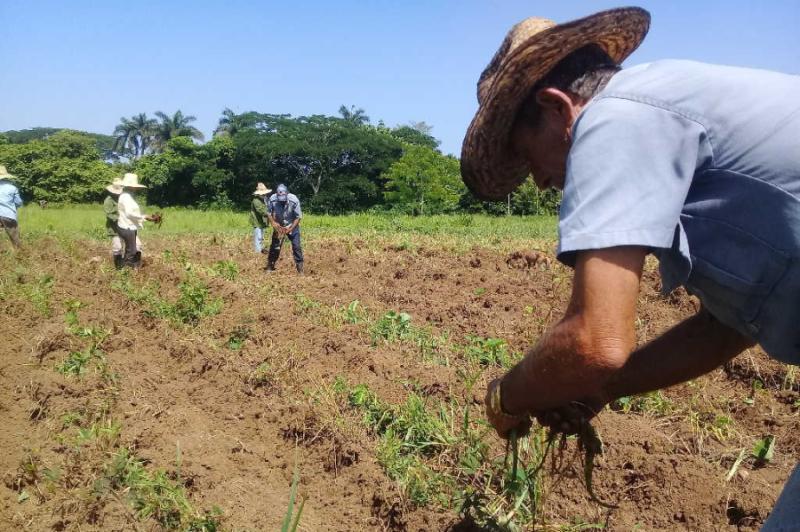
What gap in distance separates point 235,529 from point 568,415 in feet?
5.96

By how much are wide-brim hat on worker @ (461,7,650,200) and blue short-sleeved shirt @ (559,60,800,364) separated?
0.61 ft

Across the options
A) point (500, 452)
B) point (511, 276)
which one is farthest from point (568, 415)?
point (511, 276)

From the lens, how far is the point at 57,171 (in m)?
47.1

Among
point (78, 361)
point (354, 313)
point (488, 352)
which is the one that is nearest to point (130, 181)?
point (354, 313)

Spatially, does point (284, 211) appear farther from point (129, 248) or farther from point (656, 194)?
point (656, 194)

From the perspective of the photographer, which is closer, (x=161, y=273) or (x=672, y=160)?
(x=672, y=160)

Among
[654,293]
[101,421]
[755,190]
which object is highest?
[755,190]

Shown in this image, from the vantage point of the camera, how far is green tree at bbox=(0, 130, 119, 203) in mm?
46938

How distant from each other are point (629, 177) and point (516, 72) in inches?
18.6

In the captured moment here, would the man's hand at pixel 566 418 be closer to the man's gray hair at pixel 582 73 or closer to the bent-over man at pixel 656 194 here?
the bent-over man at pixel 656 194

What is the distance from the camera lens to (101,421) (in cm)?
A: 414

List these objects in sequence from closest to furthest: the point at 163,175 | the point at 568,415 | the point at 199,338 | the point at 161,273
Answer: the point at 568,415, the point at 199,338, the point at 161,273, the point at 163,175

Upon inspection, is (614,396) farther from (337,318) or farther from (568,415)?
(337,318)

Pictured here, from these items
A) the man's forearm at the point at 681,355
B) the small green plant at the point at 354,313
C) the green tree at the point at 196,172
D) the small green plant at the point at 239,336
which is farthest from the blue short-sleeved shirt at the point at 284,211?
the green tree at the point at 196,172
